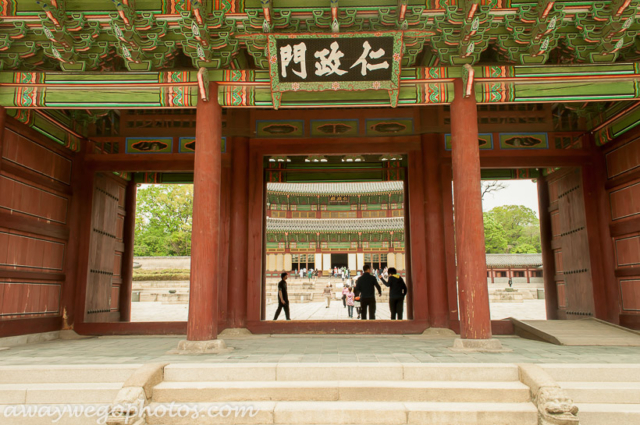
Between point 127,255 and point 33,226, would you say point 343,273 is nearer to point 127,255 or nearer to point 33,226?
point 127,255

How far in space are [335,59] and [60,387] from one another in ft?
17.2

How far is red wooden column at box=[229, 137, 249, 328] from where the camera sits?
852 cm

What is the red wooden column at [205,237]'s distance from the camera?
20.4 feet

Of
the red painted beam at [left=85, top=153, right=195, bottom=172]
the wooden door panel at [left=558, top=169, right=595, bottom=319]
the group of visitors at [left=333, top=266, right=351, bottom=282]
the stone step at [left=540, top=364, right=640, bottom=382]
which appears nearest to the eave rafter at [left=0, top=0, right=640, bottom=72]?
the red painted beam at [left=85, top=153, right=195, bottom=172]

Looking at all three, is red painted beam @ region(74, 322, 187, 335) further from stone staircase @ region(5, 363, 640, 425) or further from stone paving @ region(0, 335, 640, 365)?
stone staircase @ region(5, 363, 640, 425)

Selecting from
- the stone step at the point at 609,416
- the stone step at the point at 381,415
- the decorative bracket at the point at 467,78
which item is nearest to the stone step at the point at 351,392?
the stone step at the point at 381,415

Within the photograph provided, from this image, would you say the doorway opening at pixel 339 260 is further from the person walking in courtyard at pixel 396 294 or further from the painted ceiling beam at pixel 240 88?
the painted ceiling beam at pixel 240 88

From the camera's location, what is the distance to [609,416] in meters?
4.25

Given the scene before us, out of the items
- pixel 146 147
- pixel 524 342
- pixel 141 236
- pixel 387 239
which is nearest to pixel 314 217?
pixel 387 239

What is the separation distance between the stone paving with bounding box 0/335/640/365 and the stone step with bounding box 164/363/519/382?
0.36m

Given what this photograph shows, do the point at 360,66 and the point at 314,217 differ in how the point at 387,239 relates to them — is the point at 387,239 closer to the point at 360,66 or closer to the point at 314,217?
the point at 314,217

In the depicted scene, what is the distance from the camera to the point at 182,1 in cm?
618

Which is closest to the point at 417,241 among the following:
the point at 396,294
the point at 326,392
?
the point at 396,294

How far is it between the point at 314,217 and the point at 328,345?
1133 inches
